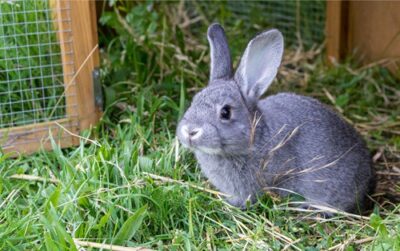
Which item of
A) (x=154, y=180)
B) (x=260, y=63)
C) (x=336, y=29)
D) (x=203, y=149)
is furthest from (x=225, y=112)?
(x=336, y=29)

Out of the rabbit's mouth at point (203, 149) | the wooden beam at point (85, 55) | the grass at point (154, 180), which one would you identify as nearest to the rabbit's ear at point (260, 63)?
the rabbit's mouth at point (203, 149)

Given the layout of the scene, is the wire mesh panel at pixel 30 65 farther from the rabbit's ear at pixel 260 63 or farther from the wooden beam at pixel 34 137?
the rabbit's ear at pixel 260 63

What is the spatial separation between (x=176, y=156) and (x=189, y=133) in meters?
0.55

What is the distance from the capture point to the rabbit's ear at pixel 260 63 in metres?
3.44

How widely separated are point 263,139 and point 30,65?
1494mm

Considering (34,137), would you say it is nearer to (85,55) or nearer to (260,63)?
(85,55)

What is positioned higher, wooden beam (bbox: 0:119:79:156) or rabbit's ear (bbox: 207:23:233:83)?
rabbit's ear (bbox: 207:23:233:83)

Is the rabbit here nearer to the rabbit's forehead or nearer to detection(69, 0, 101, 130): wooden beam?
the rabbit's forehead

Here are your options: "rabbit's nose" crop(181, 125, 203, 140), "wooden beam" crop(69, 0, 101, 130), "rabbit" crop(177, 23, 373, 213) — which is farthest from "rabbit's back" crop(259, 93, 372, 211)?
"wooden beam" crop(69, 0, 101, 130)

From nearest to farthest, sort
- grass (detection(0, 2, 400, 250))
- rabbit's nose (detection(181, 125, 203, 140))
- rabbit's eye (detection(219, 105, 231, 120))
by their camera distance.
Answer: grass (detection(0, 2, 400, 250)) < rabbit's nose (detection(181, 125, 203, 140)) < rabbit's eye (detection(219, 105, 231, 120))

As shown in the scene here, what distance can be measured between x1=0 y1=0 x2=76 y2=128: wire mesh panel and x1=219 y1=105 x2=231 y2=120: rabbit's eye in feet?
3.67

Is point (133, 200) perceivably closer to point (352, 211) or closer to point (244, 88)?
point (244, 88)

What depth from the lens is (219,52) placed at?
3.57 m

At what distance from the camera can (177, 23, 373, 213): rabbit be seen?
3.35m
